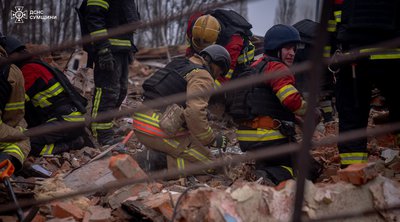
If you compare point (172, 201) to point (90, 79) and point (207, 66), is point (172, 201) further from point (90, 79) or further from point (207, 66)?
point (90, 79)

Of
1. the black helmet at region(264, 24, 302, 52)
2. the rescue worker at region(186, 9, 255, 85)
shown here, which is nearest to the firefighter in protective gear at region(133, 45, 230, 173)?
the black helmet at region(264, 24, 302, 52)

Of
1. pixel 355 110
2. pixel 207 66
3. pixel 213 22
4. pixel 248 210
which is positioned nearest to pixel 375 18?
pixel 355 110

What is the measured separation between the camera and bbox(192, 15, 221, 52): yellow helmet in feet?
16.8

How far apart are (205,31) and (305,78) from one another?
131 cm

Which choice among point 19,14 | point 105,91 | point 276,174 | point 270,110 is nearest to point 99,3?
point 105,91

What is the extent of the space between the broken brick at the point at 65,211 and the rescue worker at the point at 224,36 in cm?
290

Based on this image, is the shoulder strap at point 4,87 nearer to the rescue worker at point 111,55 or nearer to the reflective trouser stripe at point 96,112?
the rescue worker at point 111,55

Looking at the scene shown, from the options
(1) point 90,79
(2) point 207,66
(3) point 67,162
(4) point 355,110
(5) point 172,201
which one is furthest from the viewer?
(1) point 90,79

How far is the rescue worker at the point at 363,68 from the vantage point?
10.2 ft

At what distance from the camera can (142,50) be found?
36.1 ft

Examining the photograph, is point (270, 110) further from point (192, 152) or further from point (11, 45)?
point (11, 45)

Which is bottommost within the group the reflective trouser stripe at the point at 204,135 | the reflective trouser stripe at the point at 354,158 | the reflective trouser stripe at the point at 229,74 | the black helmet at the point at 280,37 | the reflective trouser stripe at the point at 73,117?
the reflective trouser stripe at the point at 73,117

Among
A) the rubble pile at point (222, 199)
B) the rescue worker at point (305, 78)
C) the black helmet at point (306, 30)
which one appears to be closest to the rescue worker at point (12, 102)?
the rubble pile at point (222, 199)

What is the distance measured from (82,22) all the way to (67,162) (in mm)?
1612
